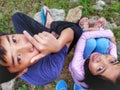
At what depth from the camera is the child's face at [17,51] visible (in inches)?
102

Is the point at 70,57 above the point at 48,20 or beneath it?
beneath

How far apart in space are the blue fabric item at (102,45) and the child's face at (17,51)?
0.72 metres

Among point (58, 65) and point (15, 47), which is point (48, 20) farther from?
point (15, 47)

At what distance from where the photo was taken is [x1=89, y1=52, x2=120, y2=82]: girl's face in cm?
276

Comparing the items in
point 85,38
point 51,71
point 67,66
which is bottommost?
point 67,66

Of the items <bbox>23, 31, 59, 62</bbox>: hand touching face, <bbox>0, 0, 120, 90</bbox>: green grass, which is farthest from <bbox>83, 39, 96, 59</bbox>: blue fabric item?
<bbox>0, 0, 120, 90</bbox>: green grass

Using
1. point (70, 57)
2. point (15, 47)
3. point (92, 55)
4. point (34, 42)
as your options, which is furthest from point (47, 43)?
point (70, 57)

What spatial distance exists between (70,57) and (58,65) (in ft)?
1.54

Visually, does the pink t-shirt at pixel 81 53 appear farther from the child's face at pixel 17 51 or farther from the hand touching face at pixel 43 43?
the child's face at pixel 17 51

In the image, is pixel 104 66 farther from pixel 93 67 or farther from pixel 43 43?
pixel 43 43

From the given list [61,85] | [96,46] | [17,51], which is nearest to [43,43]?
[17,51]

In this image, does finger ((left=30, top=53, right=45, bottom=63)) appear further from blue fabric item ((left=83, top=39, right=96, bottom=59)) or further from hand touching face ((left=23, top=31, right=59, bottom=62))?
blue fabric item ((left=83, top=39, right=96, bottom=59))

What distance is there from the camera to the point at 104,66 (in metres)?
2.82

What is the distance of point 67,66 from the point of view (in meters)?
3.49
